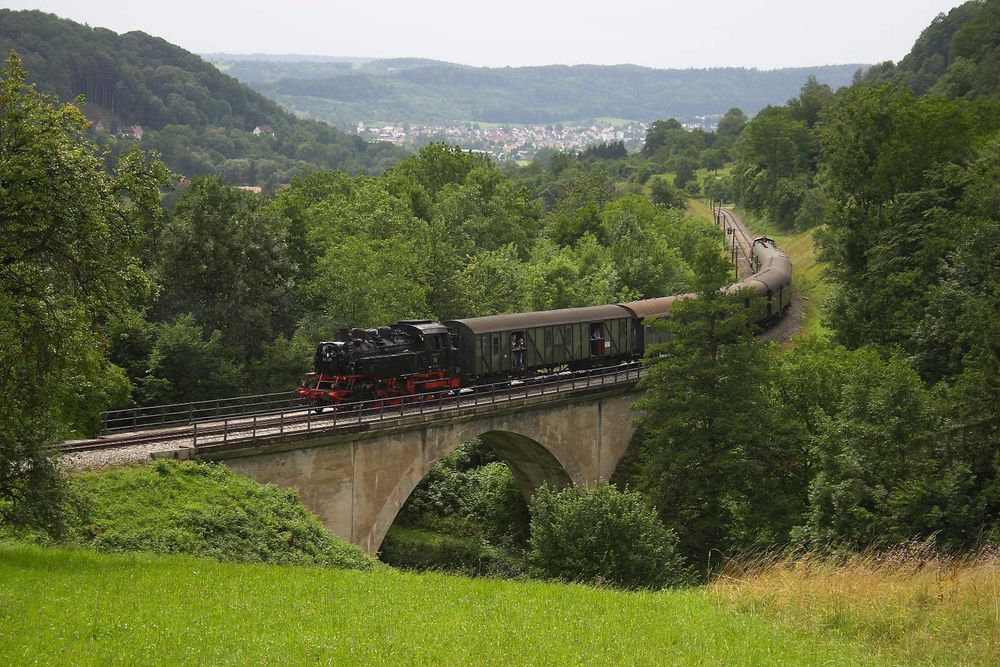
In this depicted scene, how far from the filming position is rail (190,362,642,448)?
104ft

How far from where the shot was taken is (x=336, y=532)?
111ft

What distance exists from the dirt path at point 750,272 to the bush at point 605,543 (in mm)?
33021

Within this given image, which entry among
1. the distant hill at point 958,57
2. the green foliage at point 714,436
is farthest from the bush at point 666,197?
the green foliage at point 714,436

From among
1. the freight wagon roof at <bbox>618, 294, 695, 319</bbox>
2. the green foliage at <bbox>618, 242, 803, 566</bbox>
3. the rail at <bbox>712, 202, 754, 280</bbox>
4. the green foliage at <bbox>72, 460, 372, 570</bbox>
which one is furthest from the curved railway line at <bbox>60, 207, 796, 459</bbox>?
the rail at <bbox>712, 202, 754, 280</bbox>

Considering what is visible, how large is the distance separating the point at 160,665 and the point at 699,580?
23.6 metres

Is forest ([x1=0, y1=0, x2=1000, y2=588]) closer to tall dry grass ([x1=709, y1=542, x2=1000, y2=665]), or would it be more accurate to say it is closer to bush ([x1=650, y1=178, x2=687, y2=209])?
tall dry grass ([x1=709, y1=542, x2=1000, y2=665])

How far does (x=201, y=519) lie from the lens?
26.1 meters

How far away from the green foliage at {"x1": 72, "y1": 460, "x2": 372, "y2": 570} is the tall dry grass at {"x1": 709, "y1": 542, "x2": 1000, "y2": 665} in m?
11.6

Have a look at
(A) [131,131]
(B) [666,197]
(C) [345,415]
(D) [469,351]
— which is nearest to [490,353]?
(D) [469,351]

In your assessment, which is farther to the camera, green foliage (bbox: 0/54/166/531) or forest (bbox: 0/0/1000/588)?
forest (bbox: 0/0/1000/588)

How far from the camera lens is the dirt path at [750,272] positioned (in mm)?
65562

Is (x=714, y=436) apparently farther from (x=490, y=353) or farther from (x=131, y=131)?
(x=131, y=131)

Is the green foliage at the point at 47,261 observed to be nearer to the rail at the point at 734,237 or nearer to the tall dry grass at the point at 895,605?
the tall dry grass at the point at 895,605

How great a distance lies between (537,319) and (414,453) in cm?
1120
